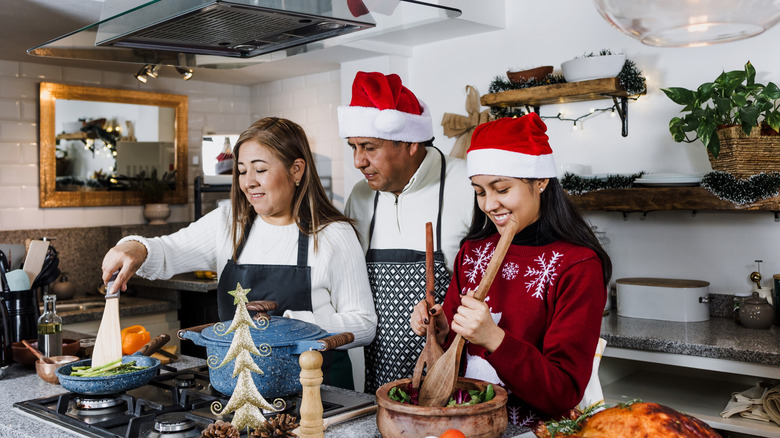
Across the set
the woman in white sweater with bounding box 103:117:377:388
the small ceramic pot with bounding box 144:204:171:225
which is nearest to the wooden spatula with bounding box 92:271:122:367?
the woman in white sweater with bounding box 103:117:377:388

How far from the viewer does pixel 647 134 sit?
336 centimetres

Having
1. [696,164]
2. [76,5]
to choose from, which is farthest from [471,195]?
[76,5]

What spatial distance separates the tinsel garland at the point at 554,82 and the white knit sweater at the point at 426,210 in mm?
1271

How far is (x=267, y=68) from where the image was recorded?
4535 mm

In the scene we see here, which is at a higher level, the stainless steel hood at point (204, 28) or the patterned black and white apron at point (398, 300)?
the stainless steel hood at point (204, 28)

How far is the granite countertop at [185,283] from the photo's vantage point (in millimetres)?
3943

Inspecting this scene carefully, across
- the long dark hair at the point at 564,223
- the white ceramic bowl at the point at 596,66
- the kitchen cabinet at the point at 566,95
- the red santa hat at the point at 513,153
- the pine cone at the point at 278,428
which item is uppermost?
the white ceramic bowl at the point at 596,66

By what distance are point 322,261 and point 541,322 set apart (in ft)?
2.35

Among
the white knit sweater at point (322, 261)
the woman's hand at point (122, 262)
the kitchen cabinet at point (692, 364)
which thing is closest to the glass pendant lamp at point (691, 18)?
the white knit sweater at point (322, 261)

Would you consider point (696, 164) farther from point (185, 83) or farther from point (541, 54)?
point (185, 83)

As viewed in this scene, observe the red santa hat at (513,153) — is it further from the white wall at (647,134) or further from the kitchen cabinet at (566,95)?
the white wall at (647,134)

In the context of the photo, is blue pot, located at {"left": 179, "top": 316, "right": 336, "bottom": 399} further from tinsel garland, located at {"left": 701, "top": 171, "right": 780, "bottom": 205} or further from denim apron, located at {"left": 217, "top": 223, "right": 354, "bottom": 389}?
tinsel garland, located at {"left": 701, "top": 171, "right": 780, "bottom": 205}

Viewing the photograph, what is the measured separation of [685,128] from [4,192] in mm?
3472

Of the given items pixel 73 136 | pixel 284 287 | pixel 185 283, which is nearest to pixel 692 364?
pixel 284 287
